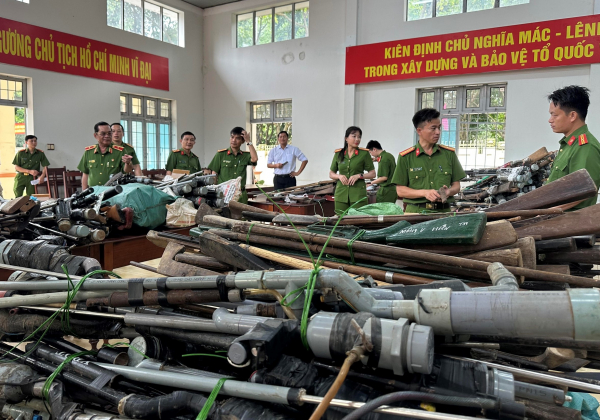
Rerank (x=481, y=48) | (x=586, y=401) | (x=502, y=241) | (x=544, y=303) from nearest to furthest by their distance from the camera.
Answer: (x=544, y=303)
(x=586, y=401)
(x=502, y=241)
(x=481, y=48)

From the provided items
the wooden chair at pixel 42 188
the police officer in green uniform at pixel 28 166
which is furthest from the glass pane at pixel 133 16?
the wooden chair at pixel 42 188

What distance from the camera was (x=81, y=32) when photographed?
9227 mm

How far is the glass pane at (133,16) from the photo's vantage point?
1029cm

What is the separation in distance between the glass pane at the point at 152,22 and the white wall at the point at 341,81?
1.40 metres

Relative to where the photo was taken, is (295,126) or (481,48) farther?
(295,126)

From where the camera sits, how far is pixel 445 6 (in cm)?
862

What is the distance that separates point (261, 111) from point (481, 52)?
5546 mm

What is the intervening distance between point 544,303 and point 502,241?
2.30ft

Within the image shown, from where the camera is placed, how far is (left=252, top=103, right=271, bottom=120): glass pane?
11414 mm

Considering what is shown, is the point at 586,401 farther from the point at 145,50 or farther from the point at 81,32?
the point at 145,50

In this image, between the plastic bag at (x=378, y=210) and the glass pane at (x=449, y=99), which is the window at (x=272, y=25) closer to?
the glass pane at (x=449, y=99)

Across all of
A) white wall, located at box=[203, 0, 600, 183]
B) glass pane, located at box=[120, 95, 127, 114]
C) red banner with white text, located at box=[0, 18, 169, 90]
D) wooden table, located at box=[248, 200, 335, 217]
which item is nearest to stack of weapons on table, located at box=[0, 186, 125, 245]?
wooden table, located at box=[248, 200, 335, 217]

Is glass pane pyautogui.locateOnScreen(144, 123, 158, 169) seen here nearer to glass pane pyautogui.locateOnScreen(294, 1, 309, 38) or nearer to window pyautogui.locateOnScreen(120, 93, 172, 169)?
window pyautogui.locateOnScreen(120, 93, 172, 169)

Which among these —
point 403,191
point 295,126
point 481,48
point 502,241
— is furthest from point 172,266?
point 295,126
